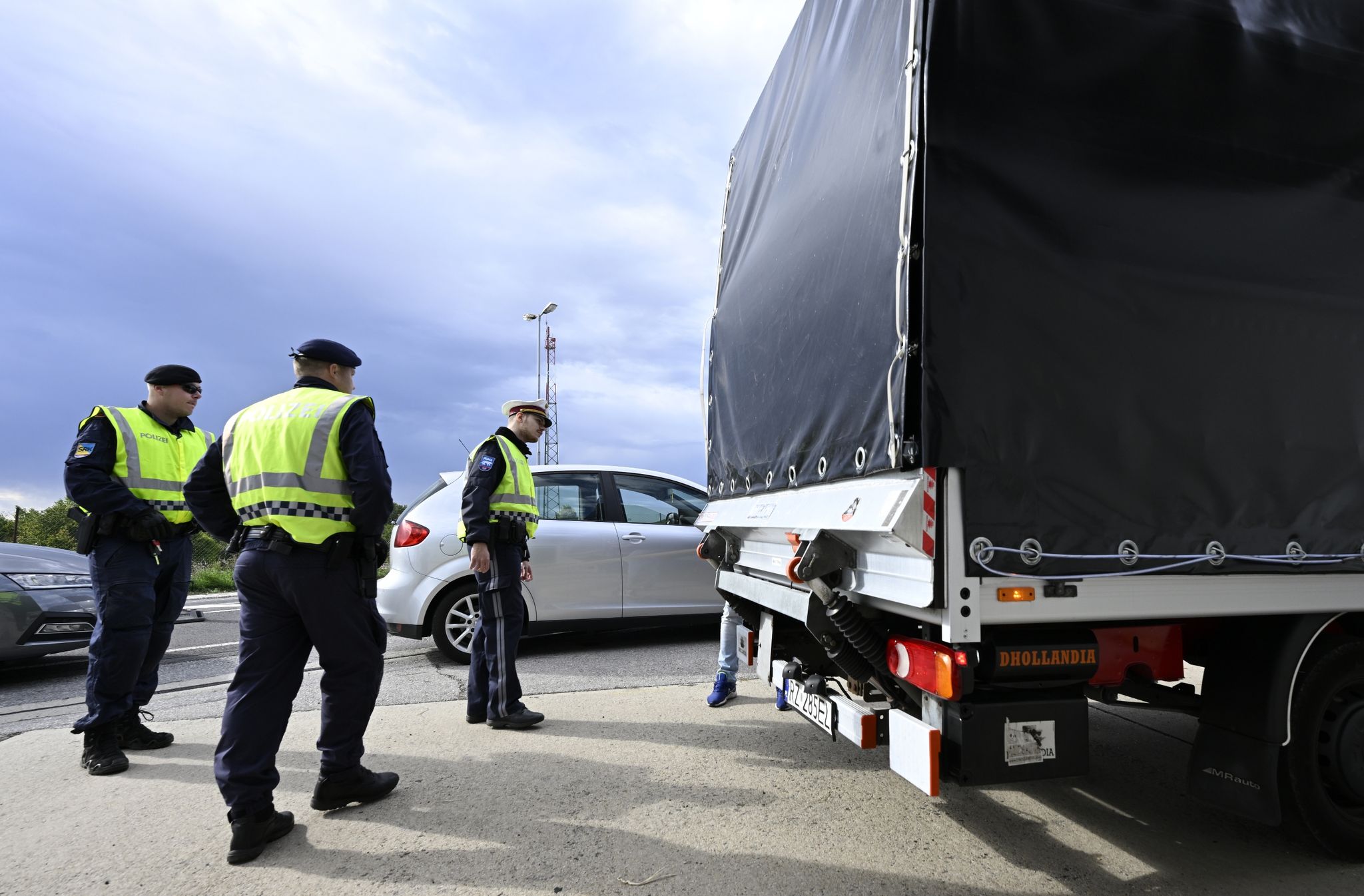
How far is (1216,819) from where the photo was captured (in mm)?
3246

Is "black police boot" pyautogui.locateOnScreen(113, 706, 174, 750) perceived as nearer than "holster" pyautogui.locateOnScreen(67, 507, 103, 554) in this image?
No

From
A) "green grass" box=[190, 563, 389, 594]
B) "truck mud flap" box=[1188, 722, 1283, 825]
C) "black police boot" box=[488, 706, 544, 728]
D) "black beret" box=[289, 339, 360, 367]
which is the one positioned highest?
"black beret" box=[289, 339, 360, 367]

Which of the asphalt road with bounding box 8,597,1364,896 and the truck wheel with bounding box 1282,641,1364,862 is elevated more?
the truck wheel with bounding box 1282,641,1364,862

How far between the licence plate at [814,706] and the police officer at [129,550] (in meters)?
3.16

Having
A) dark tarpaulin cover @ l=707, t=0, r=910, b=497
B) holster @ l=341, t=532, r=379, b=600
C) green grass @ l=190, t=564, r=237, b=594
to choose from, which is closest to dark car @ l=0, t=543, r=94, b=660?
holster @ l=341, t=532, r=379, b=600

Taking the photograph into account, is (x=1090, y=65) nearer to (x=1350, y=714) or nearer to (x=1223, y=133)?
(x=1223, y=133)

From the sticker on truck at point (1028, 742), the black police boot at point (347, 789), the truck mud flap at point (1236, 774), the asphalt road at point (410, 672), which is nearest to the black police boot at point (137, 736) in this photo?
the asphalt road at point (410, 672)

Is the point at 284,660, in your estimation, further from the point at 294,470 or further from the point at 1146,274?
the point at 1146,274

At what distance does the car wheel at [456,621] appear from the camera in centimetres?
608

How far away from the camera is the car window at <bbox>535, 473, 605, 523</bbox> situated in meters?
6.44

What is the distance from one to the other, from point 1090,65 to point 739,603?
2830 millimetres

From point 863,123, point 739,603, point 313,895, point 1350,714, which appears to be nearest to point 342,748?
point 313,895

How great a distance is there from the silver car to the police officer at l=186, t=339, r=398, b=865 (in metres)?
2.69

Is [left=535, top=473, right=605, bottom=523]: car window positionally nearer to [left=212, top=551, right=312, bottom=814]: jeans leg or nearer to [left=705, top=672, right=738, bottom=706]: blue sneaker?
[left=705, top=672, right=738, bottom=706]: blue sneaker
